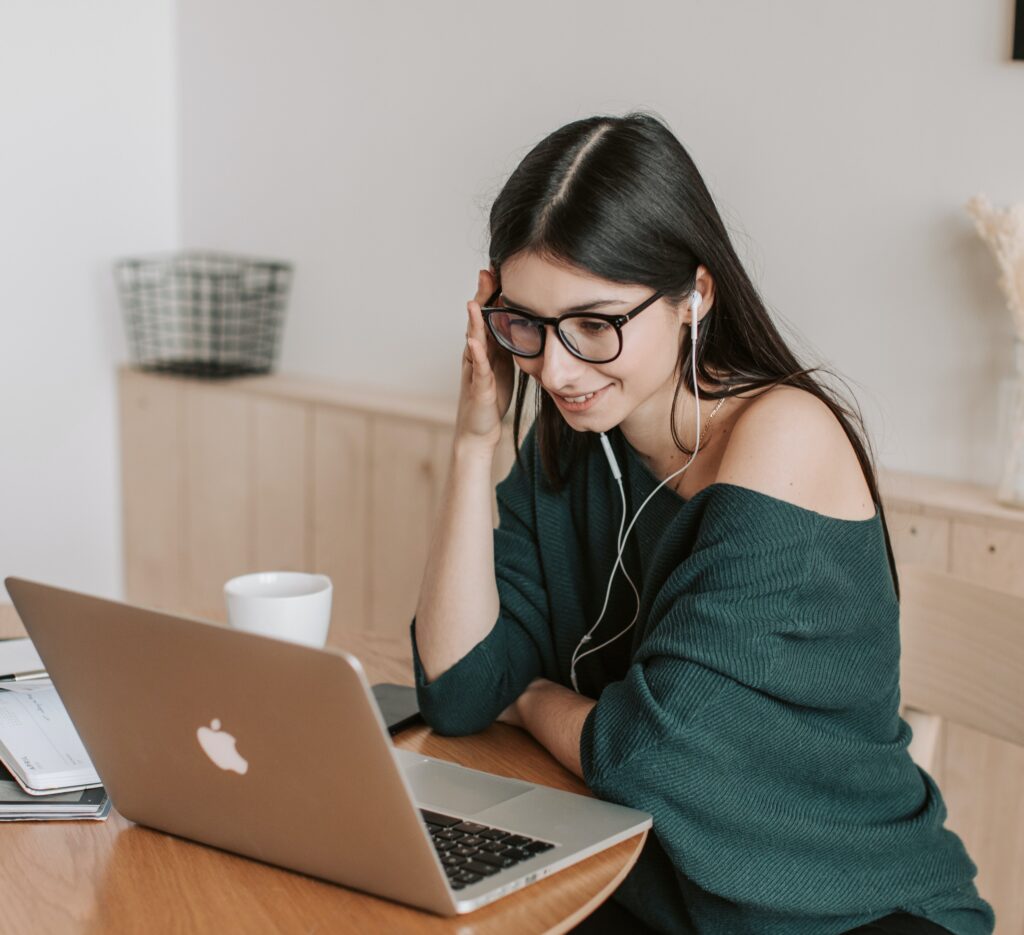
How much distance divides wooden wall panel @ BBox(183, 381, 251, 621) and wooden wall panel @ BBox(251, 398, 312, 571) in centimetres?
3

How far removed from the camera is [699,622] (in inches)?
43.9

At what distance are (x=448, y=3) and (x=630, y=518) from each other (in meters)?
1.24

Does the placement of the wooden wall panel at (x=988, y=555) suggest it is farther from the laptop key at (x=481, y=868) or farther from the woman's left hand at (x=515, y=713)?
the laptop key at (x=481, y=868)

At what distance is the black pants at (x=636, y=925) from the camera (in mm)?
1188

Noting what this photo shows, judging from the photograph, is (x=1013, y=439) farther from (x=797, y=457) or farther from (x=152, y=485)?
(x=152, y=485)

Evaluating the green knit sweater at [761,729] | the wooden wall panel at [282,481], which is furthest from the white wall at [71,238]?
the green knit sweater at [761,729]

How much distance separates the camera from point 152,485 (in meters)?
2.75

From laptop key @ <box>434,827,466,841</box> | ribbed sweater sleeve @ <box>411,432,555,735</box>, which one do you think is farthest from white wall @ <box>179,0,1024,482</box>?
laptop key @ <box>434,827,466,841</box>

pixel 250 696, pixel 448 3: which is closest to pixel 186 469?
pixel 448 3

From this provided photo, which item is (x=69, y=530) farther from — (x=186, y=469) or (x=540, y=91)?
(x=540, y=91)

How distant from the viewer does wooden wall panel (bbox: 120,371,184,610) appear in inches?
105

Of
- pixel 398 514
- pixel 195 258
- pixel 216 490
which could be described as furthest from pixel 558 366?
pixel 195 258

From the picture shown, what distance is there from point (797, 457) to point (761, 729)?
9.7 inches

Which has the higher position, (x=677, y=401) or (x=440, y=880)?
(x=677, y=401)
